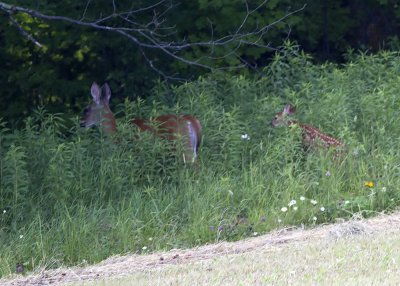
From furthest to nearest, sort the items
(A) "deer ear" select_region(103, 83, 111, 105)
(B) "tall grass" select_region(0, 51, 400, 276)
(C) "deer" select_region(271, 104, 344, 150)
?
(A) "deer ear" select_region(103, 83, 111, 105) < (C) "deer" select_region(271, 104, 344, 150) < (B) "tall grass" select_region(0, 51, 400, 276)

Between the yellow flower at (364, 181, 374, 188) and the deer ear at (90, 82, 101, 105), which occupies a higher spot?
the deer ear at (90, 82, 101, 105)

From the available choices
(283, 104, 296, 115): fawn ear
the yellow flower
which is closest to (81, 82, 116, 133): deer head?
(283, 104, 296, 115): fawn ear

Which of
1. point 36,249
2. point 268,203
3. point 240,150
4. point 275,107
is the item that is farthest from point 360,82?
point 36,249

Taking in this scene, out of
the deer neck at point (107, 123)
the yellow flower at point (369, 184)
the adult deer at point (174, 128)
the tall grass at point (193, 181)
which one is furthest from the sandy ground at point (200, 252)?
the deer neck at point (107, 123)

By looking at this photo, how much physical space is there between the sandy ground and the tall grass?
0.32 metres

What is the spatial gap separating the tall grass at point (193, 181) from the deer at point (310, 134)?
0.11m

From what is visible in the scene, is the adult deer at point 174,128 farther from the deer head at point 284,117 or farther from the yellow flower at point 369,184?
the yellow flower at point 369,184

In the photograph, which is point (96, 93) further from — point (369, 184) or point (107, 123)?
point (369, 184)

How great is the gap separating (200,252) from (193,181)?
6.88 feet

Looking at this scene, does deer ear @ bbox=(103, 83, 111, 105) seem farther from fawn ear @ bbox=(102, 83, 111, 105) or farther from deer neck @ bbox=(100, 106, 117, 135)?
deer neck @ bbox=(100, 106, 117, 135)

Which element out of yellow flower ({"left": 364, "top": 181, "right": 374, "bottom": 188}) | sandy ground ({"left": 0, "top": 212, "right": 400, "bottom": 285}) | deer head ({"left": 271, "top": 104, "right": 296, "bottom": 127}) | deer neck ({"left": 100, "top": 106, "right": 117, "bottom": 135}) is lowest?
sandy ground ({"left": 0, "top": 212, "right": 400, "bottom": 285})

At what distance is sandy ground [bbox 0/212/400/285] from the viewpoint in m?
8.78

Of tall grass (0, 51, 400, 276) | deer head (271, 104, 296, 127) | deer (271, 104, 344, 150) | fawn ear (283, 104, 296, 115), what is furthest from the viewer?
fawn ear (283, 104, 296, 115)

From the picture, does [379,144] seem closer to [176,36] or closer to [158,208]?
[158,208]
